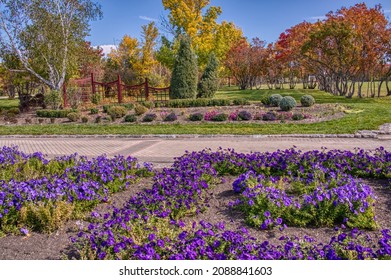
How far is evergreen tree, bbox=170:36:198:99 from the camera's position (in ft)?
67.2

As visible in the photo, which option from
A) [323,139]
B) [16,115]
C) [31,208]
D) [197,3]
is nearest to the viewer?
[31,208]

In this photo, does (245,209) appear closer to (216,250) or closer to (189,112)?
(216,250)

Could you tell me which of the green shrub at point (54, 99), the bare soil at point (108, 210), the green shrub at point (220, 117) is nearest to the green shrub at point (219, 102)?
the green shrub at point (220, 117)

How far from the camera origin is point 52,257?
13.6ft

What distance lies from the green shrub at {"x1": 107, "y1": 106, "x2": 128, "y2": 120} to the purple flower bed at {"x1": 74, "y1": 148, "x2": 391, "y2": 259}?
32.6ft

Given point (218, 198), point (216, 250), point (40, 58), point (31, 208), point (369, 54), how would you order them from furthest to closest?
point (369, 54) → point (40, 58) → point (218, 198) → point (31, 208) → point (216, 250)

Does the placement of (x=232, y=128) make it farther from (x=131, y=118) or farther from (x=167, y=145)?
(x=131, y=118)

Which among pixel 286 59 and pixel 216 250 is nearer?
pixel 216 250

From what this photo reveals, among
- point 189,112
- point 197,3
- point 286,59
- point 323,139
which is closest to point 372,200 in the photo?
point 323,139

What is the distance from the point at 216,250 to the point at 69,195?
271cm

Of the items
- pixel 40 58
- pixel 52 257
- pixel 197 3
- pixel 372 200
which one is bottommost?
pixel 52 257

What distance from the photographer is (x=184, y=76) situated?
20.4 m

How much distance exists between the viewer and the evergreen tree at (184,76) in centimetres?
2047

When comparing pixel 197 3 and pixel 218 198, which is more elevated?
pixel 197 3
